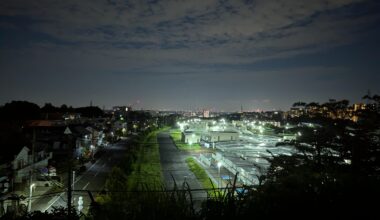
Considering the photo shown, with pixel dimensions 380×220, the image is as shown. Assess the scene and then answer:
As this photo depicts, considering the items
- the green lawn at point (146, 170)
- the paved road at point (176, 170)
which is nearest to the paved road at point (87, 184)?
the green lawn at point (146, 170)

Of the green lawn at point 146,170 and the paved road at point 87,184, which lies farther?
the green lawn at point 146,170

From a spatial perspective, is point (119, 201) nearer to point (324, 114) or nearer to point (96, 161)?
point (324, 114)

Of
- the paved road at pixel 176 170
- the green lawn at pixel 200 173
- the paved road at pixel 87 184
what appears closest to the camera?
the paved road at pixel 87 184

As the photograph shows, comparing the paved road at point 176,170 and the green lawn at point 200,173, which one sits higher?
the green lawn at point 200,173

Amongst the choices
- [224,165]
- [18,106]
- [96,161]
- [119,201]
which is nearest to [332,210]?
[119,201]

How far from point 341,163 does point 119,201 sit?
9740 millimetres

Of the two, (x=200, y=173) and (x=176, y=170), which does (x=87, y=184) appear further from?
(x=200, y=173)

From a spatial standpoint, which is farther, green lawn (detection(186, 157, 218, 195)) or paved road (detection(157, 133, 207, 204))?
paved road (detection(157, 133, 207, 204))

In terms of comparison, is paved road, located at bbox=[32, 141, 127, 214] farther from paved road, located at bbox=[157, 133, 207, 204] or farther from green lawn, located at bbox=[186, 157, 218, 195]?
green lawn, located at bbox=[186, 157, 218, 195]

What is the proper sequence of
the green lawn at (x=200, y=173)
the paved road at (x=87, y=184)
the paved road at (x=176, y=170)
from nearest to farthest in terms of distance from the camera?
the paved road at (x=87, y=184), the green lawn at (x=200, y=173), the paved road at (x=176, y=170)

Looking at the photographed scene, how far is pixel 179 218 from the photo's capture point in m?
3.16

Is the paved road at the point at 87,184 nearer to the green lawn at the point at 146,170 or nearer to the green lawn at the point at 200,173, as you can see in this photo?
the green lawn at the point at 146,170

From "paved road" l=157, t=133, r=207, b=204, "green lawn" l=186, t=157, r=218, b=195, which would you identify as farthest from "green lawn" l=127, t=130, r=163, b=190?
"green lawn" l=186, t=157, r=218, b=195

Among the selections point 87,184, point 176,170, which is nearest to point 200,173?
point 176,170
